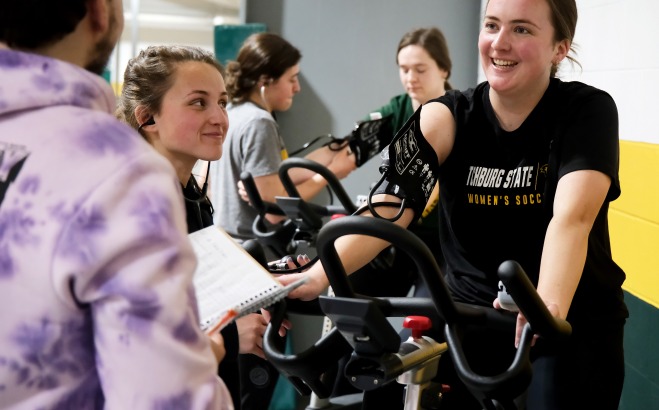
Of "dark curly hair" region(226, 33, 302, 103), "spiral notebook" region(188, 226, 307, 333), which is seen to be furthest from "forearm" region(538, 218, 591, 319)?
"dark curly hair" region(226, 33, 302, 103)

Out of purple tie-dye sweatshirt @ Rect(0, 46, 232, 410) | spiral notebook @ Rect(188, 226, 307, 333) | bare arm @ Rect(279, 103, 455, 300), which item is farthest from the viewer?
bare arm @ Rect(279, 103, 455, 300)

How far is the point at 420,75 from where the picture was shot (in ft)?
13.6

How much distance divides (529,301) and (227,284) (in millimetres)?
503

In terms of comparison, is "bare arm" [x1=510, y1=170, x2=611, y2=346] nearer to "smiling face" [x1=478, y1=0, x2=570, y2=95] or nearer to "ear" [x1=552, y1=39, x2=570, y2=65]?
"smiling face" [x1=478, y1=0, x2=570, y2=95]

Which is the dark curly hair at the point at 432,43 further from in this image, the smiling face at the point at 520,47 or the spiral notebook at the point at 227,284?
the spiral notebook at the point at 227,284

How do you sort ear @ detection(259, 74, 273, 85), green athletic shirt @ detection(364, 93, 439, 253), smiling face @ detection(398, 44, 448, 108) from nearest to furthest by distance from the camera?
green athletic shirt @ detection(364, 93, 439, 253) → ear @ detection(259, 74, 273, 85) → smiling face @ detection(398, 44, 448, 108)

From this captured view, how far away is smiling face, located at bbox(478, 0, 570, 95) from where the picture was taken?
1.94 m


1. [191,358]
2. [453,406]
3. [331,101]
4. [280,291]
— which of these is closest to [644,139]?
[453,406]

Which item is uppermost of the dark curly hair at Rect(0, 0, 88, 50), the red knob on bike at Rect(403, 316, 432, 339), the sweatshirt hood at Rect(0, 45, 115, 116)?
the dark curly hair at Rect(0, 0, 88, 50)

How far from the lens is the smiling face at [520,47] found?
194 centimetres

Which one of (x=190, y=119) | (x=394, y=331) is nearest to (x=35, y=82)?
(x=394, y=331)

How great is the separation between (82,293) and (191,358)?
13 cm

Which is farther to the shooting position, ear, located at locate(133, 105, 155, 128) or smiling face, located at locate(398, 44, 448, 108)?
smiling face, located at locate(398, 44, 448, 108)

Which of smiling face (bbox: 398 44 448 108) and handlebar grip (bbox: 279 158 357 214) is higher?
smiling face (bbox: 398 44 448 108)
